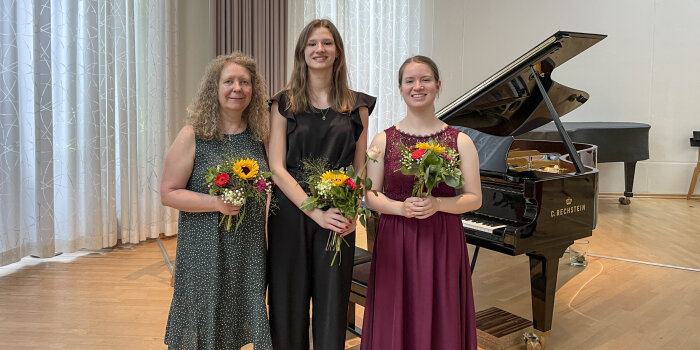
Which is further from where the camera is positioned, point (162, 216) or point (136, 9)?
point (162, 216)

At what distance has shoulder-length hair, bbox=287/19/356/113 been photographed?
2.31 metres

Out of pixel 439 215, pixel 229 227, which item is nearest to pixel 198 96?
pixel 229 227

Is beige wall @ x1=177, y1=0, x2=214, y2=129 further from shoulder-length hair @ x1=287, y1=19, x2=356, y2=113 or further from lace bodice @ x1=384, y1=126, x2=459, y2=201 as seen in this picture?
lace bodice @ x1=384, y1=126, x2=459, y2=201

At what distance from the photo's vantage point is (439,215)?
2.36 m

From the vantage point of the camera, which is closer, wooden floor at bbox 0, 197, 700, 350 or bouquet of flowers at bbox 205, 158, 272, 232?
bouquet of flowers at bbox 205, 158, 272, 232

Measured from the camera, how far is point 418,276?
92.7 inches

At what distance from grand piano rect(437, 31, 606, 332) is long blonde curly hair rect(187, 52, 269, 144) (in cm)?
152

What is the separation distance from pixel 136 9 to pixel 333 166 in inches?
161

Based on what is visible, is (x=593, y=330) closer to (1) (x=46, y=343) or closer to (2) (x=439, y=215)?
(2) (x=439, y=215)

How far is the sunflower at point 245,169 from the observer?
6.84ft

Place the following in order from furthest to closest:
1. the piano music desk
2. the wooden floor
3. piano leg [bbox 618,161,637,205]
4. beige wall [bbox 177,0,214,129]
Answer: piano leg [bbox 618,161,637,205]
the piano music desk
beige wall [bbox 177,0,214,129]
the wooden floor

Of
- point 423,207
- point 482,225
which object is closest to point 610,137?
point 482,225

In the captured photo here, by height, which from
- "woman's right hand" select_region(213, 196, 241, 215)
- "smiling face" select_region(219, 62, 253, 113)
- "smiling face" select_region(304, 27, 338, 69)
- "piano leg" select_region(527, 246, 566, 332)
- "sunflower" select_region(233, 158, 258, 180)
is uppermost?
"smiling face" select_region(304, 27, 338, 69)

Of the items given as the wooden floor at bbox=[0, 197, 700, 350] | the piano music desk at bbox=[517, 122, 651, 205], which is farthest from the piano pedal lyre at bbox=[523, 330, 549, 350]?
the piano music desk at bbox=[517, 122, 651, 205]
